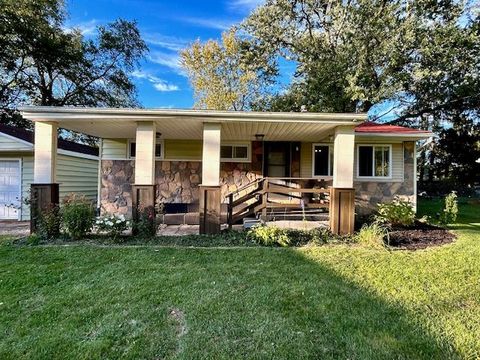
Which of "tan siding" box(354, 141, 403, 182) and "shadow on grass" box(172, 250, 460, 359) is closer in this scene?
"shadow on grass" box(172, 250, 460, 359)

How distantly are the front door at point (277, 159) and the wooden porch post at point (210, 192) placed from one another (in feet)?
11.5

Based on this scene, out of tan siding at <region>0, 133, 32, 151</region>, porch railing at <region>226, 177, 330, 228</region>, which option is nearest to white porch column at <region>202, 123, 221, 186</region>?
porch railing at <region>226, 177, 330, 228</region>

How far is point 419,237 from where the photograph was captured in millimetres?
6578

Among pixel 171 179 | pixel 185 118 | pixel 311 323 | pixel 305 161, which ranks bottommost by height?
pixel 311 323

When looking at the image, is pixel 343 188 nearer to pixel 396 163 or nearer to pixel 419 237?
pixel 419 237

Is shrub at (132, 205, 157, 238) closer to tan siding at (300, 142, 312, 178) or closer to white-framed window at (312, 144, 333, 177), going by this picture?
tan siding at (300, 142, 312, 178)

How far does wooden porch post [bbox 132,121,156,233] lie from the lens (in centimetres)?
648

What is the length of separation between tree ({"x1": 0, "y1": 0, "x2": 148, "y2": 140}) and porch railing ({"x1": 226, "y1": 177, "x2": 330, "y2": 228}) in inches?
488

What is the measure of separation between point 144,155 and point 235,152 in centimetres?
386

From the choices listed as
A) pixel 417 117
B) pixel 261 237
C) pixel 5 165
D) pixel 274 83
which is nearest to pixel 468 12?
pixel 417 117

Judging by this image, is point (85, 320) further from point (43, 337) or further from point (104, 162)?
point (104, 162)

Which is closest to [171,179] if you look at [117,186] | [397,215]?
[117,186]

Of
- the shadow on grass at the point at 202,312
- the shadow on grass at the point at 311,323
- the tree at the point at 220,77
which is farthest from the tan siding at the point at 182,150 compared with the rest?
the tree at the point at 220,77

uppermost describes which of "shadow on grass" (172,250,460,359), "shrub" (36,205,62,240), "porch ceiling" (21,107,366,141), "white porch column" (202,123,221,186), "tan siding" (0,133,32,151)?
"porch ceiling" (21,107,366,141)
